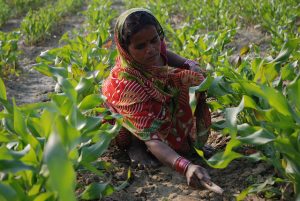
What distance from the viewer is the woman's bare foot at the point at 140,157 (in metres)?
2.42

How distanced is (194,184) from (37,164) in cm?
79

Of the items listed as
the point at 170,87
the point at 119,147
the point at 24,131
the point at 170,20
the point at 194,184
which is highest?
the point at 24,131

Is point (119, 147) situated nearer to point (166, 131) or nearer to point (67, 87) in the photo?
point (166, 131)

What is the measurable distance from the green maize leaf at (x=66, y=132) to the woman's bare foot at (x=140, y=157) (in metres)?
1.07

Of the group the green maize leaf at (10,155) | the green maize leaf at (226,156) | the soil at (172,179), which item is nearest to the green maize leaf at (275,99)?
the green maize leaf at (226,156)

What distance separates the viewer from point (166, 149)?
219cm

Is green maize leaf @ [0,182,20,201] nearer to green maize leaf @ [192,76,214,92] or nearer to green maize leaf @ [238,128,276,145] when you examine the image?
green maize leaf @ [238,128,276,145]

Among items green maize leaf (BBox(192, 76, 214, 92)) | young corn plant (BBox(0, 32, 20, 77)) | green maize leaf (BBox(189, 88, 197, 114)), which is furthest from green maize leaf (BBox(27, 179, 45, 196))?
young corn plant (BBox(0, 32, 20, 77))

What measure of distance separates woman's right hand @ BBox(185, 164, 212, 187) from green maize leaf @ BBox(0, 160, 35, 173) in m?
0.81

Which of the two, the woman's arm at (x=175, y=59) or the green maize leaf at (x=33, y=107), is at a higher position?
the green maize leaf at (x=33, y=107)

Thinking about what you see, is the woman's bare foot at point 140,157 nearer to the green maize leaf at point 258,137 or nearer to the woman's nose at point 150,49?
the woman's nose at point 150,49

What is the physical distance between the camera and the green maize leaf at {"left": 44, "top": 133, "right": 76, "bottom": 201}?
0.91 m

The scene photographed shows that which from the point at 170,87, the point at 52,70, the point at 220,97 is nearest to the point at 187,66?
the point at 170,87

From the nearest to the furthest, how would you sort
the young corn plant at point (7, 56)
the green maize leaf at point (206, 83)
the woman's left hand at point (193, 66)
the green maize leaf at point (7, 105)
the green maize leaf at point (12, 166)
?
the green maize leaf at point (12, 166)
the green maize leaf at point (7, 105)
the green maize leaf at point (206, 83)
the woman's left hand at point (193, 66)
the young corn plant at point (7, 56)
